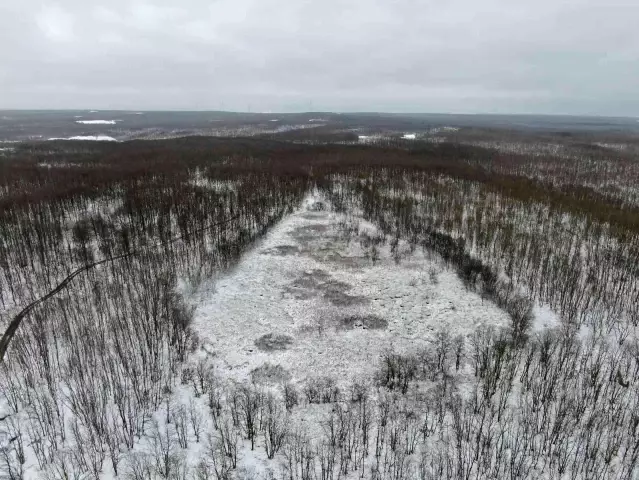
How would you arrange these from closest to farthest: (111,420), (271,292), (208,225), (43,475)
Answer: (43,475) < (111,420) < (271,292) < (208,225)

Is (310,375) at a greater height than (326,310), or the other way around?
(326,310)

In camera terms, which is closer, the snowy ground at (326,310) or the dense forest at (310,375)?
the dense forest at (310,375)

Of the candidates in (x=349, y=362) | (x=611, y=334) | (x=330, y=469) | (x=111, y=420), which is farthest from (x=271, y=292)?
(x=611, y=334)

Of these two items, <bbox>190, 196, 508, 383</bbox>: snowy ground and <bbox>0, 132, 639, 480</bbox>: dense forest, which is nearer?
<bbox>0, 132, 639, 480</bbox>: dense forest

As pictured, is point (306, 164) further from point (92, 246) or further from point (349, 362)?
point (349, 362)
